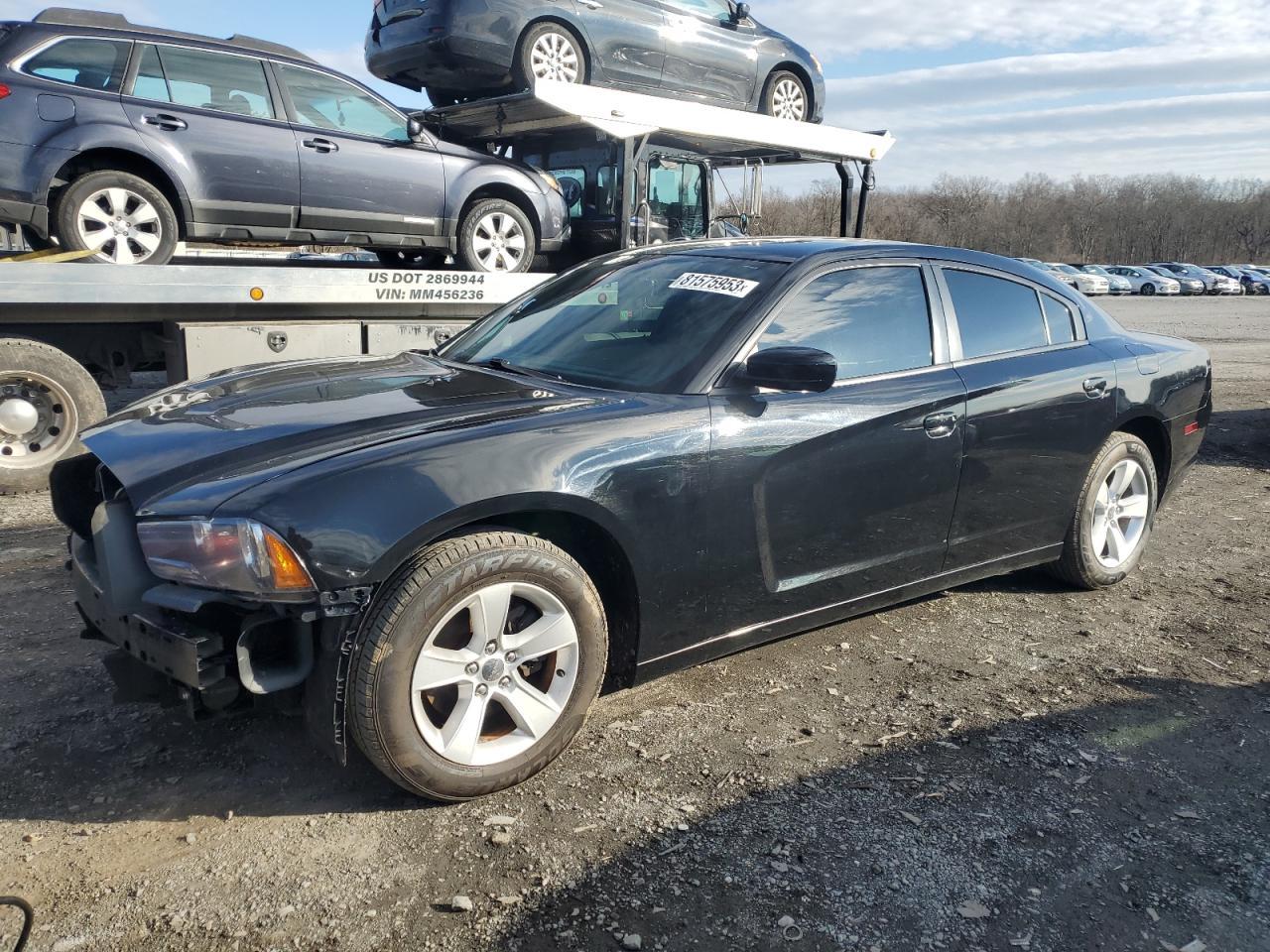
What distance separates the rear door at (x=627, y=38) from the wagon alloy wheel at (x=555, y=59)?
7.3 inches

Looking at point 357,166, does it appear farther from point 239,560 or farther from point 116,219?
point 239,560

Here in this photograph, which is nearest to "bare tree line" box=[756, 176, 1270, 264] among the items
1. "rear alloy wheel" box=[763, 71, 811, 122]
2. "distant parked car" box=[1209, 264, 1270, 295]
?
"distant parked car" box=[1209, 264, 1270, 295]

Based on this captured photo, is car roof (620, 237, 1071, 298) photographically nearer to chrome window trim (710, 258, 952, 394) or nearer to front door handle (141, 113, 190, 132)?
chrome window trim (710, 258, 952, 394)

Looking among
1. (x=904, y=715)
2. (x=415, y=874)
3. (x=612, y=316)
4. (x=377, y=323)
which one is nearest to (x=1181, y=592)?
(x=904, y=715)

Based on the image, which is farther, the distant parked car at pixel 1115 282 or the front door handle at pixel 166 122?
the distant parked car at pixel 1115 282

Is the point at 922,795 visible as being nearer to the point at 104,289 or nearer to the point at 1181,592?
the point at 1181,592

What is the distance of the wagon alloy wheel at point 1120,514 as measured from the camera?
4.62m

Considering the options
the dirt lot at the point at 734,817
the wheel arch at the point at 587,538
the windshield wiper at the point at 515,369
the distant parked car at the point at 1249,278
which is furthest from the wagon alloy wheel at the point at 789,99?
the distant parked car at the point at 1249,278

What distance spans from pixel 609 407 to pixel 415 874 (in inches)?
56.6

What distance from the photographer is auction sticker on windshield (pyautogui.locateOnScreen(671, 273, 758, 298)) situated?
356 cm

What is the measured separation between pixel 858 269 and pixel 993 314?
781 mm

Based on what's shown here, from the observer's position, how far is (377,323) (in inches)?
274

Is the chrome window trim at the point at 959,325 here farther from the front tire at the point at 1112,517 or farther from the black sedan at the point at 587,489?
the front tire at the point at 1112,517

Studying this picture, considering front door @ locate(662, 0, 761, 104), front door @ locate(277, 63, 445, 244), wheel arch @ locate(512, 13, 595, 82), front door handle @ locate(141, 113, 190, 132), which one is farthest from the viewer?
front door @ locate(662, 0, 761, 104)
